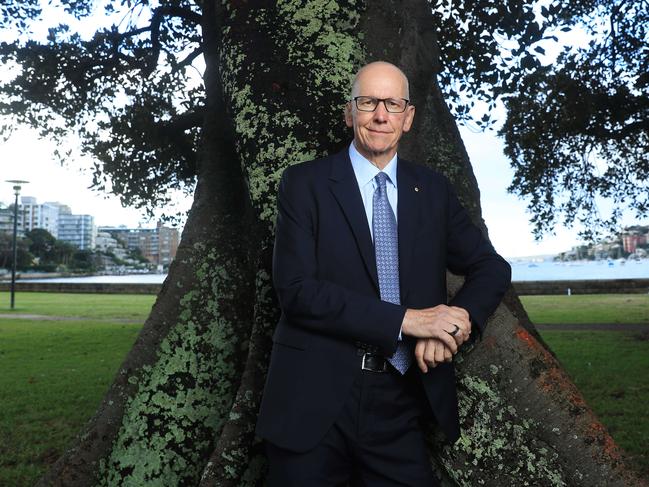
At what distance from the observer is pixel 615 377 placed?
938 centimetres

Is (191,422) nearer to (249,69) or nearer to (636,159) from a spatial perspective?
(249,69)

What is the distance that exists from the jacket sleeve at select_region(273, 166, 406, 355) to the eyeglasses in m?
0.40

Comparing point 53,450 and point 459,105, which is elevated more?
Result: point 459,105

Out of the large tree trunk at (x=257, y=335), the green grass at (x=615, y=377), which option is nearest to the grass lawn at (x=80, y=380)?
the green grass at (x=615, y=377)

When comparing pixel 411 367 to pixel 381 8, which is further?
pixel 381 8

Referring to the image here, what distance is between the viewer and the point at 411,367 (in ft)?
7.95

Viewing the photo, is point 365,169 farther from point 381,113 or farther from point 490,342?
point 490,342

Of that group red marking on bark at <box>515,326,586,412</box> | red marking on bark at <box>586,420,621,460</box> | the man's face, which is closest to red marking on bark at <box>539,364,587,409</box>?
red marking on bark at <box>515,326,586,412</box>

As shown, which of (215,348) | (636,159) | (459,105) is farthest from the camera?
(636,159)

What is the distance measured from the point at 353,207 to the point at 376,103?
441 millimetres

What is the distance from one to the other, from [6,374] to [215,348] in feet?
27.6

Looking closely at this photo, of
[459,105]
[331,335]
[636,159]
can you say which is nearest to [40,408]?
[331,335]

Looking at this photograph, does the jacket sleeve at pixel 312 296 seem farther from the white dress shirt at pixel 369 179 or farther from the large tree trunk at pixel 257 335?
the large tree trunk at pixel 257 335

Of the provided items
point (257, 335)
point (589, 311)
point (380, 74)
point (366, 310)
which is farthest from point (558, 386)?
point (589, 311)
